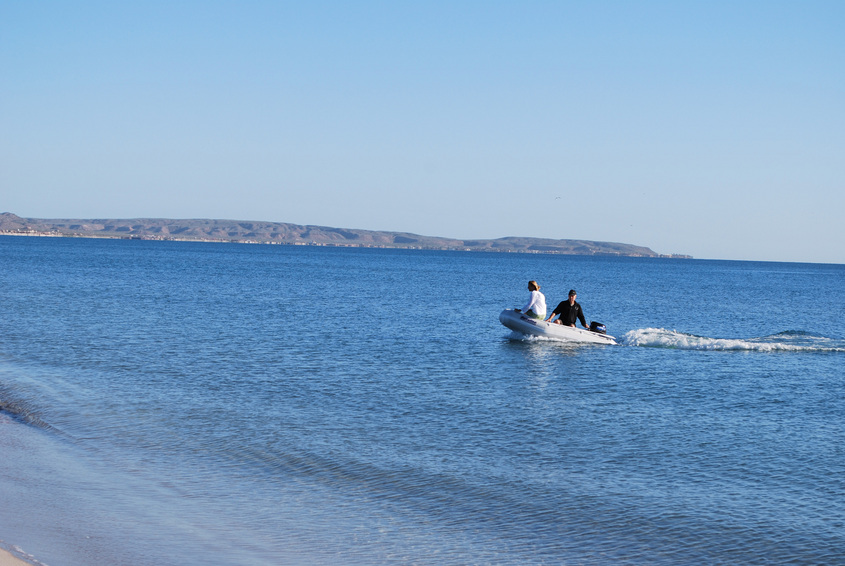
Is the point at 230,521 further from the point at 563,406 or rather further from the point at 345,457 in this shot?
the point at 563,406

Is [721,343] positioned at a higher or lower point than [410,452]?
higher

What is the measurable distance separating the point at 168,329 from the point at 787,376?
1830 centimetres

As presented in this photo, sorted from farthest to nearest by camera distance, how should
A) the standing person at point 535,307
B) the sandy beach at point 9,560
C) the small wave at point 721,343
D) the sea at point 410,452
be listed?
the standing person at point 535,307, the small wave at point 721,343, the sea at point 410,452, the sandy beach at point 9,560

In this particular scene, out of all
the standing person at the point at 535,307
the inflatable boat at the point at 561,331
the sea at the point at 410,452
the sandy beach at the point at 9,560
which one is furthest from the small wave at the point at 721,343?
the sandy beach at the point at 9,560

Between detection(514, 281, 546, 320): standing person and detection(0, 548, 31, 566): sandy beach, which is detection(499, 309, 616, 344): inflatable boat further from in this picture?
detection(0, 548, 31, 566): sandy beach

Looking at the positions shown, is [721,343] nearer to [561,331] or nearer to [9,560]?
[561,331]

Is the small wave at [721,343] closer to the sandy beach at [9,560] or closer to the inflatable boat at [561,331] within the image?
the inflatable boat at [561,331]

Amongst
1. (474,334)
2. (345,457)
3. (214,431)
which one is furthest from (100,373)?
(474,334)

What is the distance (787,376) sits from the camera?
19203 mm

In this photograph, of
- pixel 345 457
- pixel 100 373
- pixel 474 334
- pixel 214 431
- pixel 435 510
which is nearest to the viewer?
pixel 435 510

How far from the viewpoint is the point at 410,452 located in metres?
11.1

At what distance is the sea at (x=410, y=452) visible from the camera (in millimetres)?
7832

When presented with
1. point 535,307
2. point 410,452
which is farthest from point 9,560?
point 535,307

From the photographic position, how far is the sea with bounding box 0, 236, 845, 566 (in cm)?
783
